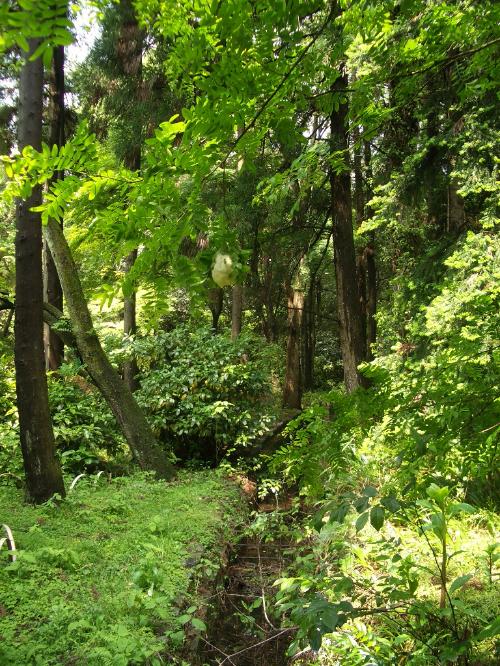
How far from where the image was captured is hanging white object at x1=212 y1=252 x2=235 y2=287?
3.49ft

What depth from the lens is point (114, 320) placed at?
14.2m

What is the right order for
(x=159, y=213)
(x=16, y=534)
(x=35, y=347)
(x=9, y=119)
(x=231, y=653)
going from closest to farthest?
(x=159, y=213), (x=231, y=653), (x=16, y=534), (x=35, y=347), (x=9, y=119)

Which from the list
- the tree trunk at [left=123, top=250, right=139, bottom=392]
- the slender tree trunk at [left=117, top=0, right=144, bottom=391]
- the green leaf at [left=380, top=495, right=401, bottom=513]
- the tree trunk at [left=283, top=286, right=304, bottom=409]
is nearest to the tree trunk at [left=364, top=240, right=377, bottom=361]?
the tree trunk at [left=283, top=286, right=304, bottom=409]

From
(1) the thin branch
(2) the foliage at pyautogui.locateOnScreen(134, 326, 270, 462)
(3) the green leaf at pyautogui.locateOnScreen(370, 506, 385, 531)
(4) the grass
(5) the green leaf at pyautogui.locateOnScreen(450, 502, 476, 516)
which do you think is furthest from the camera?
(2) the foliage at pyautogui.locateOnScreen(134, 326, 270, 462)

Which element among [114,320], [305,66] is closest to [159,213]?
[305,66]

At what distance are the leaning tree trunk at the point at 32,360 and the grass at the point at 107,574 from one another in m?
0.34

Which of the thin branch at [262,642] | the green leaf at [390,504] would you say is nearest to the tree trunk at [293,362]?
the thin branch at [262,642]

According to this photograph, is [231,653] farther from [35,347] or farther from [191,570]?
[35,347]

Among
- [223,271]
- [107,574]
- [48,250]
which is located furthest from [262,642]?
[48,250]

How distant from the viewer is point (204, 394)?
7691 mm

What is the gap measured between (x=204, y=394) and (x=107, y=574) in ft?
14.3

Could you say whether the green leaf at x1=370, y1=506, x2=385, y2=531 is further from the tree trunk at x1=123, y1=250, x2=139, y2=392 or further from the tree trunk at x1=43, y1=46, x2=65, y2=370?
the tree trunk at x1=123, y1=250, x2=139, y2=392

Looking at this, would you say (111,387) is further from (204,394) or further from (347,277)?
(347,277)

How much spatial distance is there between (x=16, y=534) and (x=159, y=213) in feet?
12.4
